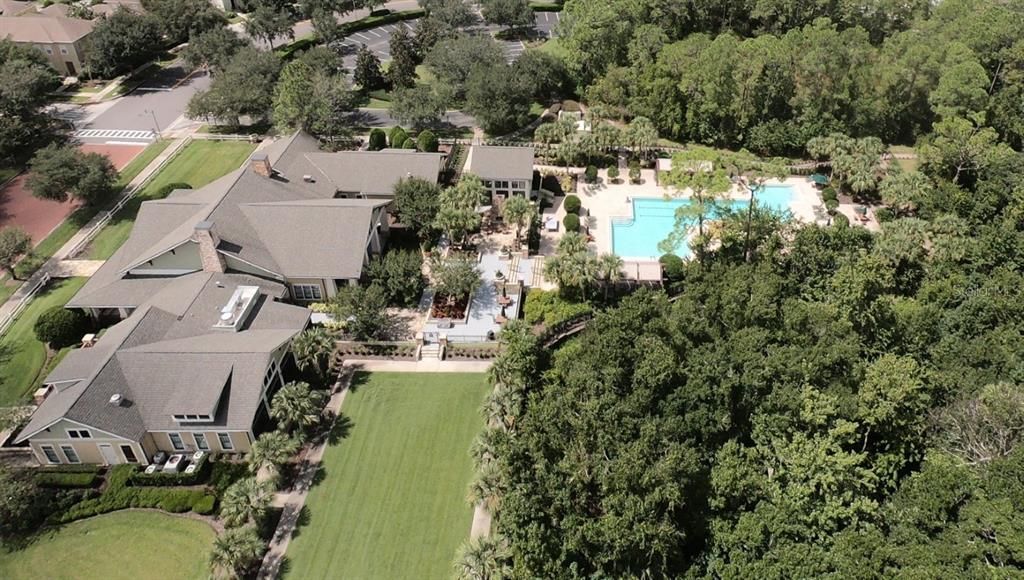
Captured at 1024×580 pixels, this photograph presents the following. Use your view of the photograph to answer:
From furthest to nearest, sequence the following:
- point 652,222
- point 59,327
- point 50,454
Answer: point 652,222, point 59,327, point 50,454

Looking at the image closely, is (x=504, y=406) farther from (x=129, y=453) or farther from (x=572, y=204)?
(x=572, y=204)

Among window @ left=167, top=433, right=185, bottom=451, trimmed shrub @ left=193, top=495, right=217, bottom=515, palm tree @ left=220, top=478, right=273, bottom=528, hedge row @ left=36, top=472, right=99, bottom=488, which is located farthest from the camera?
window @ left=167, top=433, right=185, bottom=451

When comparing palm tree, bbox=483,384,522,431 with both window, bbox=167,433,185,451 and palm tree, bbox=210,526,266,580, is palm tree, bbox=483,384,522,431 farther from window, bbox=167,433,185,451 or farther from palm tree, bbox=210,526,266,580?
window, bbox=167,433,185,451

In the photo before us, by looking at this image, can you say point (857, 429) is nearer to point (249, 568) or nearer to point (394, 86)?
point (249, 568)

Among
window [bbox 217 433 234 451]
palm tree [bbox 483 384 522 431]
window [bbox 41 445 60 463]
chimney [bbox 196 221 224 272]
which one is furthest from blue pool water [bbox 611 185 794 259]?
window [bbox 41 445 60 463]

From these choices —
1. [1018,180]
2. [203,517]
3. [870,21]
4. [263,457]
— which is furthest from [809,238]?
[870,21]

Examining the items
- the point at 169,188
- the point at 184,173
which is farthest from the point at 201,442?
the point at 184,173

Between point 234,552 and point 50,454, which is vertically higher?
point 234,552
